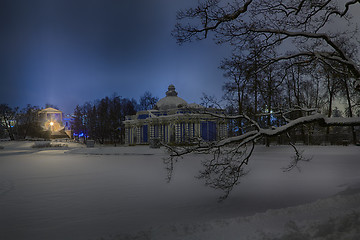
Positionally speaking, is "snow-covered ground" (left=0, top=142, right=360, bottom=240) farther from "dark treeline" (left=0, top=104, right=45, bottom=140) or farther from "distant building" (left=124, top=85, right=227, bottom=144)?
"dark treeline" (left=0, top=104, right=45, bottom=140)

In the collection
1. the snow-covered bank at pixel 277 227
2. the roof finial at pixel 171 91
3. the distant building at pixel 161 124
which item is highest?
the roof finial at pixel 171 91

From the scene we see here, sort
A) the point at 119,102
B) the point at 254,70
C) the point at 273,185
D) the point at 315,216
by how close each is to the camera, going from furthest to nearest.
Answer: the point at 119,102, the point at 273,185, the point at 254,70, the point at 315,216

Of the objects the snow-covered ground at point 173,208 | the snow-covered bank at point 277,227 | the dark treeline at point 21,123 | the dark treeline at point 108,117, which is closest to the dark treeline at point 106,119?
the dark treeline at point 108,117

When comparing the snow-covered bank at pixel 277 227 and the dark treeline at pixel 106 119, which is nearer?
the snow-covered bank at pixel 277 227

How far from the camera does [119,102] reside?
7075 cm

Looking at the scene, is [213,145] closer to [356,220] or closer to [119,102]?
[356,220]

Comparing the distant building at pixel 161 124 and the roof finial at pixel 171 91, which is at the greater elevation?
the roof finial at pixel 171 91

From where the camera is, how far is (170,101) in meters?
54.2

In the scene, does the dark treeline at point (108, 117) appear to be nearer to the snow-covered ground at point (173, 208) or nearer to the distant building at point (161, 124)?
the distant building at point (161, 124)

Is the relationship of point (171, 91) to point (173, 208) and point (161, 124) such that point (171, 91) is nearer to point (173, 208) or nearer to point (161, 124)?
point (161, 124)

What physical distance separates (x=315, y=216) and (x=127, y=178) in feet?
25.4

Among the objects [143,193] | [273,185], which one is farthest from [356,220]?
[143,193]

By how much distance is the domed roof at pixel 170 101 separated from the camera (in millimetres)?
53425

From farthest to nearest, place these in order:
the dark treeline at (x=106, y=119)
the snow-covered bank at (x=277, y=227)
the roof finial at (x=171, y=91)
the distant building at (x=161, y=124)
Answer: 1. the dark treeline at (x=106, y=119)
2. the roof finial at (x=171, y=91)
3. the distant building at (x=161, y=124)
4. the snow-covered bank at (x=277, y=227)
